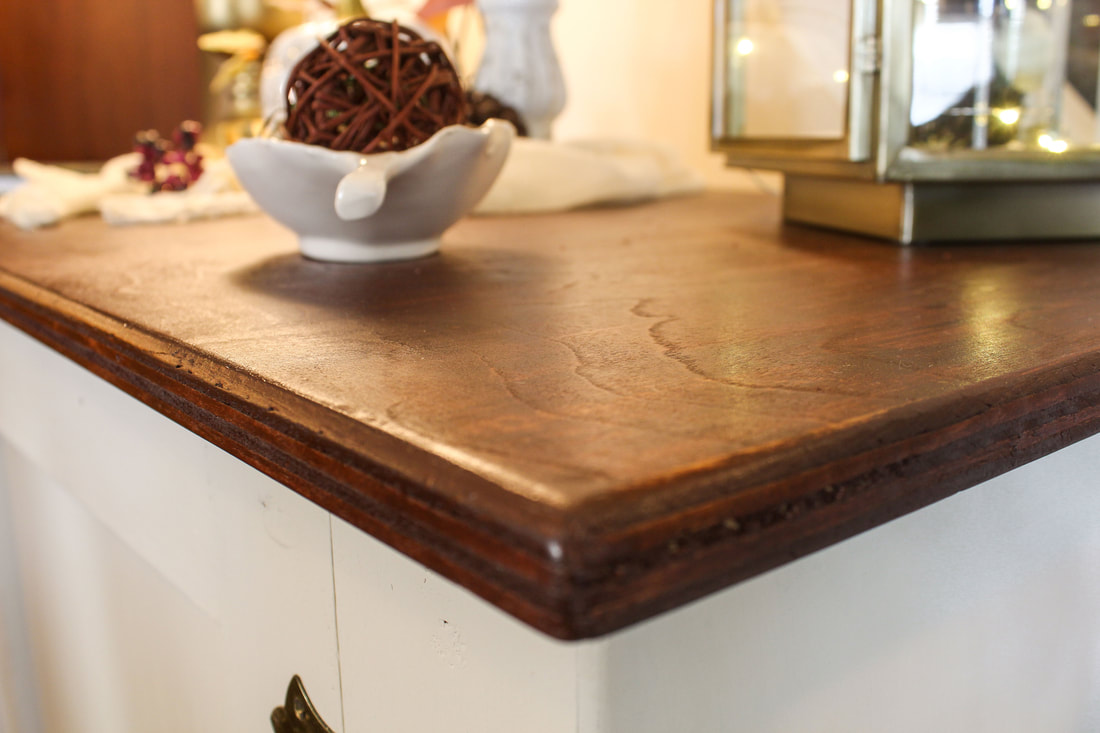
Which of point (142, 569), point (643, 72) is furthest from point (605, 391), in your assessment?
point (643, 72)

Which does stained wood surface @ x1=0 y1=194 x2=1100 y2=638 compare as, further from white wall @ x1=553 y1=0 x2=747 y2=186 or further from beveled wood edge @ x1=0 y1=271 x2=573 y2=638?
white wall @ x1=553 y1=0 x2=747 y2=186

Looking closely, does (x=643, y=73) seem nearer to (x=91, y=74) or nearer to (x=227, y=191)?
(x=227, y=191)

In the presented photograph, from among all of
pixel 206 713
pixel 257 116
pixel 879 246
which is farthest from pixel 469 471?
pixel 257 116

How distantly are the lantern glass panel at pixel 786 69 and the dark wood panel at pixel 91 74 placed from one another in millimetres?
1831

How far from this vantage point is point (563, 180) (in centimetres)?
87

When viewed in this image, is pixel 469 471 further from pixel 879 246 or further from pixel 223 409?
pixel 879 246

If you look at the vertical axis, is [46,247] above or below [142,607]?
above

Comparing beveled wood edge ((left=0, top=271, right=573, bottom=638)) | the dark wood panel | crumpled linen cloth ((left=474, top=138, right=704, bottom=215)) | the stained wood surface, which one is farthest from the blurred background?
beveled wood edge ((left=0, top=271, right=573, bottom=638))

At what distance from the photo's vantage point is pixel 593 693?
0.72 ft

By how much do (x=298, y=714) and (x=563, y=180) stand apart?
62cm

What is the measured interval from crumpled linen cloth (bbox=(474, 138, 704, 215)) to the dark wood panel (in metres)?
1.61

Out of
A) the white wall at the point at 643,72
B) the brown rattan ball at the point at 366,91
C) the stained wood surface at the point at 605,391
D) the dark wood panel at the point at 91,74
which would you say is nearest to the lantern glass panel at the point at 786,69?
the stained wood surface at the point at 605,391

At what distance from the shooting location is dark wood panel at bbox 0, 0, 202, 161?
2.07m

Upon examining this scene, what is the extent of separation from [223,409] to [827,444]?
0.18 meters
